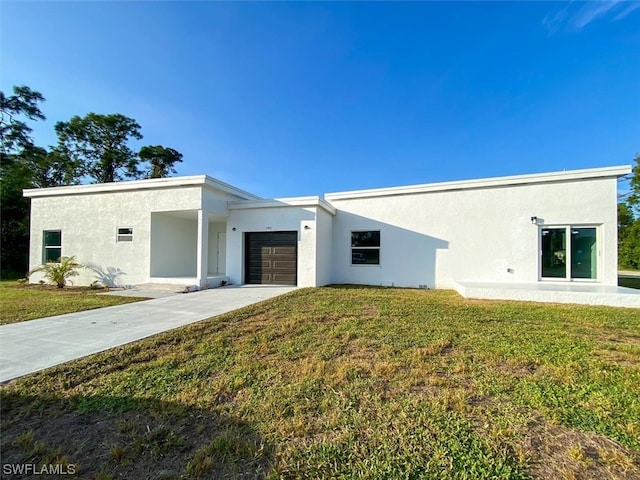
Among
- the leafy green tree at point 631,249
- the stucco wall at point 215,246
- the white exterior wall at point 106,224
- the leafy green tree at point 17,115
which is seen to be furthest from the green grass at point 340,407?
the leafy green tree at point 631,249

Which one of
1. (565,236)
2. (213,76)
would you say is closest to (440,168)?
(565,236)

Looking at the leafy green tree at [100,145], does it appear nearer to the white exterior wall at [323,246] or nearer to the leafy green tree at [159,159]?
the leafy green tree at [159,159]

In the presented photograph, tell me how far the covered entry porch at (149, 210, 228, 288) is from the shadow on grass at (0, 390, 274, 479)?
7.84 metres

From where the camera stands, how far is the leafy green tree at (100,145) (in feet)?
82.3

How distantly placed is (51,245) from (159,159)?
19411 millimetres

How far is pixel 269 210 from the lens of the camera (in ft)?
37.8

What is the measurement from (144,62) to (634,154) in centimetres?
4142

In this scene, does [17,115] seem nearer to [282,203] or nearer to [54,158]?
[54,158]

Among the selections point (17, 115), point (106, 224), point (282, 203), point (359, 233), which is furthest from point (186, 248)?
point (17, 115)

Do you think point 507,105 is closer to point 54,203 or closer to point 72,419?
point 72,419

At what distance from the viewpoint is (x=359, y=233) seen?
12.7 m

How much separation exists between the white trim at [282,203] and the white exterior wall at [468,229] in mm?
2230

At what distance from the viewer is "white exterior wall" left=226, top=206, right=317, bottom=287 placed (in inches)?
431

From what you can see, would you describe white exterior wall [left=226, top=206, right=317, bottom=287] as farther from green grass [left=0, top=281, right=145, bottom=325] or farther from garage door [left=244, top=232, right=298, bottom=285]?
green grass [left=0, top=281, right=145, bottom=325]
